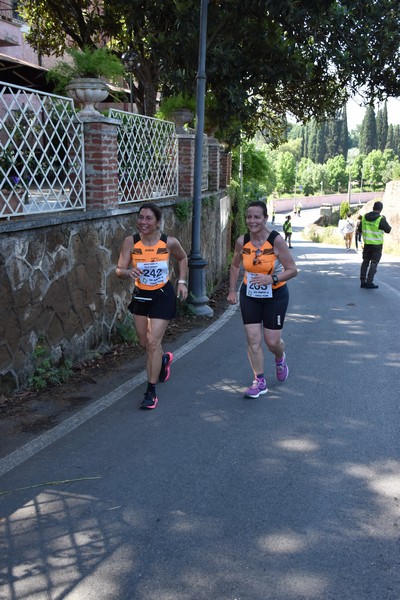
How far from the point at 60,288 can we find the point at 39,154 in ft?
4.77

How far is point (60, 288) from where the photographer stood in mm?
6109

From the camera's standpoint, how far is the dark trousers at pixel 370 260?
42.2ft

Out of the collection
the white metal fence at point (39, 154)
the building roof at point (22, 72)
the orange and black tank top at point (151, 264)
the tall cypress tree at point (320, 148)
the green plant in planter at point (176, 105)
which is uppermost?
the tall cypress tree at point (320, 148)

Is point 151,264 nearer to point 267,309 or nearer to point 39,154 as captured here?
point 267,309

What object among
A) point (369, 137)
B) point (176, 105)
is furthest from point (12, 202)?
point (369, 137)

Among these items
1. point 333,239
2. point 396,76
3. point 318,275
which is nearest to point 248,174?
point 318,275

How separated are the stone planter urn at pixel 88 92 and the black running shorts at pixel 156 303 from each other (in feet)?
8.49

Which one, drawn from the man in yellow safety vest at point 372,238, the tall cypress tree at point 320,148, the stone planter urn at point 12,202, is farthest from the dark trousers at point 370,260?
the tall cypress tree at point 320,148

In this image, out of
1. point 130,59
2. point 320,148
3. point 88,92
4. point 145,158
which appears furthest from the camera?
point 320,148

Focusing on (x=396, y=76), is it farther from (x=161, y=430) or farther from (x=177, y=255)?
(x=161, y=430)

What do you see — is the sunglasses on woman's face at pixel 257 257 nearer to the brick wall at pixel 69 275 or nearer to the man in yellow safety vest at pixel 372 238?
the brick wall at pixel 69 275

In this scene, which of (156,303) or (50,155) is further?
(50,155)

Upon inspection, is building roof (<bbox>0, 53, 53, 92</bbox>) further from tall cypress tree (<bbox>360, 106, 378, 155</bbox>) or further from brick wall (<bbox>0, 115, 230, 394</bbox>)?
tall cypress tree (<bbox>360, 106, 378, 155</bbox>)

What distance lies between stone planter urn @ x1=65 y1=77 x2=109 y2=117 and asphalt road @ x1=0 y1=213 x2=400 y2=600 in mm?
3173
